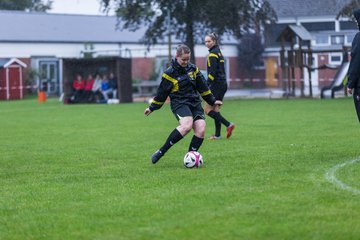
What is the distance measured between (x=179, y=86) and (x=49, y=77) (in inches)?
1921

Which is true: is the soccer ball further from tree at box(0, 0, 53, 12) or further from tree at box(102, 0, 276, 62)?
tree at box(0, 0, 53, 12)

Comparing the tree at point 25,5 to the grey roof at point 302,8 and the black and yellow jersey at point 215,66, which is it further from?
the black and yellow jersey at point 215,66

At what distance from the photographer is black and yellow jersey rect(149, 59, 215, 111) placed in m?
12.3

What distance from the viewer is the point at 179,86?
487 inches

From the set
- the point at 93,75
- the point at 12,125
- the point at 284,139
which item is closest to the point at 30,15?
the point at 93,75

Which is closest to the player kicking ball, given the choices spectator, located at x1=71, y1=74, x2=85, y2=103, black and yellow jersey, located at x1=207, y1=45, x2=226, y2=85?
black and yellow jersey, located at x1=207, y1=45, x2=226, y2=85

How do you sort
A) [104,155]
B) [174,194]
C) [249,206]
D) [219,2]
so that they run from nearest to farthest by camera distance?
[249,206]
[174,194]
[104,155]
[219,2]

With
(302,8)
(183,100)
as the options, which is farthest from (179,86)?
(302,8)

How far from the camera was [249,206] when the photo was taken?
834 centimetres

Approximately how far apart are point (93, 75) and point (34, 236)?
3568 centimetres

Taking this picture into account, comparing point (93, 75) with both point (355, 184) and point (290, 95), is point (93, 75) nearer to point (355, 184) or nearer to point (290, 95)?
point (290, 95)

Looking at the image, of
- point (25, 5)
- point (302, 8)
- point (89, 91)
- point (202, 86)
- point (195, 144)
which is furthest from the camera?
point (25, 5)

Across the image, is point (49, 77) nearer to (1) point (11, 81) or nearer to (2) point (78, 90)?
(1) point (11, 81)

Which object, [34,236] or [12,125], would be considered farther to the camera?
[12,125]
